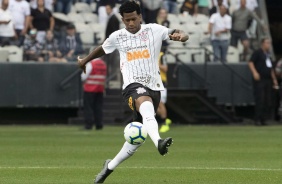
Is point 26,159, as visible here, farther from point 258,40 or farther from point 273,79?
point 258,40

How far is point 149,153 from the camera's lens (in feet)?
57.1

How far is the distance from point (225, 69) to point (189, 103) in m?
1.80

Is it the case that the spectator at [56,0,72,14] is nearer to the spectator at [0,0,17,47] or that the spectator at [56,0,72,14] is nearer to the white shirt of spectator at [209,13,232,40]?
the spectator at [0,0,17,47]

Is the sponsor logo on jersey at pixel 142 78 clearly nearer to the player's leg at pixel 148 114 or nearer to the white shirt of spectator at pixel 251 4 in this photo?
the player's leg at pixel 148 114

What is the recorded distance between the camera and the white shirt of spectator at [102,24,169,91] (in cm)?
1202

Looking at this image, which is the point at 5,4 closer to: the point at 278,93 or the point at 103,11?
the point at 103,11

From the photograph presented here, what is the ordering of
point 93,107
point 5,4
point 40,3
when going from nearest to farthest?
point 93,107, point 5,4, point 40,3

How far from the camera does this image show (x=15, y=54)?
1110 inches

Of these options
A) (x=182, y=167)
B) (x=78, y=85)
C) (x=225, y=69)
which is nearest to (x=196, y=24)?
(x=225, y=69)

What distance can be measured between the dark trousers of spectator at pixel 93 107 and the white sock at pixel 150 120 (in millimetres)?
13229

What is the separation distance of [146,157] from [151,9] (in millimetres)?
13757

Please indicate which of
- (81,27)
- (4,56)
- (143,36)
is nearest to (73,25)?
(81,27)

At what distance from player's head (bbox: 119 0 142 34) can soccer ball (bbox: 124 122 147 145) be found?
1342 mm

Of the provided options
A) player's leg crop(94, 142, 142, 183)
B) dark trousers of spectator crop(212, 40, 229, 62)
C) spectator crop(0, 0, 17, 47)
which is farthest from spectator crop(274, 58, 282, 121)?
player's leg crop(94, 142, 142, 183)
